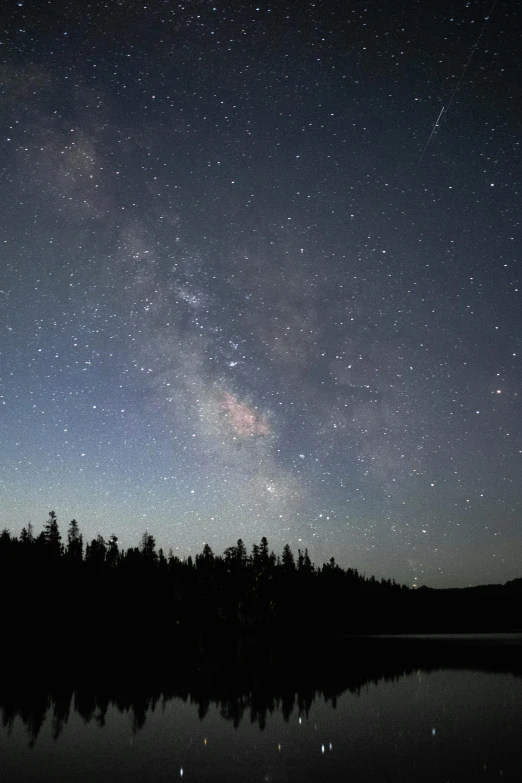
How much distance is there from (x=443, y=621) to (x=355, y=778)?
18816 cm

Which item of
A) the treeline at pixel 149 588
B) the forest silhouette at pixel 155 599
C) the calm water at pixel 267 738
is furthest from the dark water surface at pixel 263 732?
the treeline at pixel 149 588

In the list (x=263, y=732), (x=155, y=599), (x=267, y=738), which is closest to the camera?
(x=267, y=738)

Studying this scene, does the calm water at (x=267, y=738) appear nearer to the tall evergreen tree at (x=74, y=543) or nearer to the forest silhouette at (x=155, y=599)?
the forest silhouette at (x=155, y=599)

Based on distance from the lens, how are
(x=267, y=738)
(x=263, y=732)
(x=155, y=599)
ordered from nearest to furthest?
(x=267, y=738) < (x=263, y=732) < (x=155, y=599)

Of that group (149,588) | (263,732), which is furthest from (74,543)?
(263,732)

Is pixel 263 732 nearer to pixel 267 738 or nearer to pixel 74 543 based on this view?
pixel 267 738

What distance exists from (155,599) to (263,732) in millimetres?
76900

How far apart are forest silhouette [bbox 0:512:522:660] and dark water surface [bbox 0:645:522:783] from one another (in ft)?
88.1

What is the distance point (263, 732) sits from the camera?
1977 cm

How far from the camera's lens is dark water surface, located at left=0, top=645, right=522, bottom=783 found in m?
14.7

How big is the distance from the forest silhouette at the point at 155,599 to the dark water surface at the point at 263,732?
88.1 feet

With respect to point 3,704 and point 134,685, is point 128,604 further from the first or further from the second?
point 3,704

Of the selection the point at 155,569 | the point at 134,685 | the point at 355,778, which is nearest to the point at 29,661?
the point at 134,685

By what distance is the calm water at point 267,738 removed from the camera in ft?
47.8
